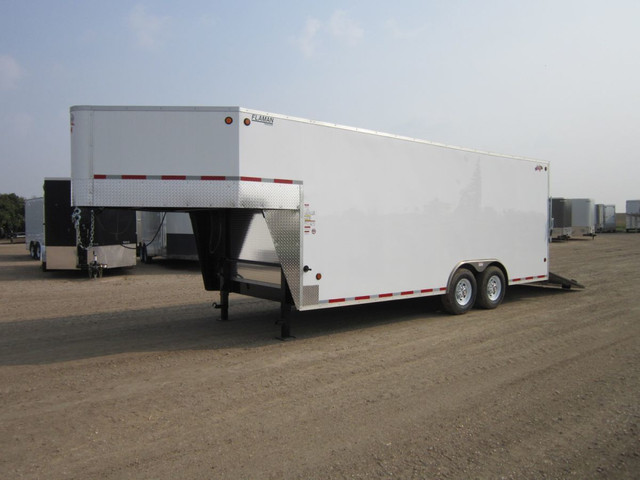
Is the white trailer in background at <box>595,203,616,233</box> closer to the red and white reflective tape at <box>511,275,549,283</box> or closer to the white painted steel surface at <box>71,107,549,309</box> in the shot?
the red and white reflective tape at <box>511,275,549,283</box>

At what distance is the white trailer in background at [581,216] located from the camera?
37.6 m

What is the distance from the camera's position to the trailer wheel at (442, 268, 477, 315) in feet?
30.5

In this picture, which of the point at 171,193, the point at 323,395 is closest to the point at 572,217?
the point at 171,193

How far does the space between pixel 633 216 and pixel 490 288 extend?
47.2 m

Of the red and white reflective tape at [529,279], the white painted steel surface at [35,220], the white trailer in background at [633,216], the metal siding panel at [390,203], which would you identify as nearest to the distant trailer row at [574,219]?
the white trailer in background at [633,216]

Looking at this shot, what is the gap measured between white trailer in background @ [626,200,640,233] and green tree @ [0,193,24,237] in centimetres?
5591

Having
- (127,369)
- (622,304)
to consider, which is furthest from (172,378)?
(622,304)

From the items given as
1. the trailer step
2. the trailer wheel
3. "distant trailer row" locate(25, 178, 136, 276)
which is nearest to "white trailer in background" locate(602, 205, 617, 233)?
the trailer step

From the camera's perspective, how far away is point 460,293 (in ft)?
31.6

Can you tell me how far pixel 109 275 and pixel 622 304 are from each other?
47.7 ft

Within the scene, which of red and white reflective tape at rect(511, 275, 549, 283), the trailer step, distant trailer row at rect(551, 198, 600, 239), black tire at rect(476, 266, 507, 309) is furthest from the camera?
distant trailer row at rect(551, 198, 600, 239)

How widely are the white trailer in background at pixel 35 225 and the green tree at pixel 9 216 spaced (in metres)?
22.2

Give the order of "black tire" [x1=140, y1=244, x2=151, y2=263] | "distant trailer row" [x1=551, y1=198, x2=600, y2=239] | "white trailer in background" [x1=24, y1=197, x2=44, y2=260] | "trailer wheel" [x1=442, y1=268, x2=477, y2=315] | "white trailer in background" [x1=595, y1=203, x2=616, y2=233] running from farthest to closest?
1. "white trailer in background" [x1=595, y1=203, x2=616, y2=233]
2. "distant trailer row" [x1=551, y1=198, x2=600, y2=239]
3. "black tire" [x1=140, y1=244, x2=151, y2=263]
4. "white trailer in background" [x1=24, y1=197, x2=44, y2=260]
5. "trailer wheel" [x1=442, y1=268, x2=477, y2=315]

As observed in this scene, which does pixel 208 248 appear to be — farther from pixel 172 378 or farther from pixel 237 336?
pixel 172 378
